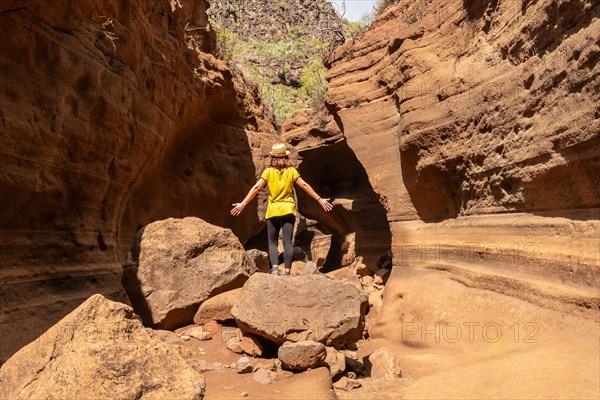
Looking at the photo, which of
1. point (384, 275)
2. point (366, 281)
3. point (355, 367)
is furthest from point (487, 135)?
point (384, 275)

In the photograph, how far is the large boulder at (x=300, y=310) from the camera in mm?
3383

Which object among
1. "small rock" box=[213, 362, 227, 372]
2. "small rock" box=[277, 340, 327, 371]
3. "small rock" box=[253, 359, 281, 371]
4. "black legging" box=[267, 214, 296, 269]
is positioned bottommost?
"small rock" box=[213, 362, 227, 372]

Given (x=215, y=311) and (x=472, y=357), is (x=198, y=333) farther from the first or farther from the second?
(x=472, y=357)

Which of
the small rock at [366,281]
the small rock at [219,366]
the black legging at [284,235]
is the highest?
the black legging at [284,235]

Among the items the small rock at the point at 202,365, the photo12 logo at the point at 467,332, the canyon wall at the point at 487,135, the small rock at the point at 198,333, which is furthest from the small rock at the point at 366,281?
the small rock at the point at 202,365

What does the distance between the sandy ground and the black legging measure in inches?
34.7

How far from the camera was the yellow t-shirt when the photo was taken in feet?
14.5

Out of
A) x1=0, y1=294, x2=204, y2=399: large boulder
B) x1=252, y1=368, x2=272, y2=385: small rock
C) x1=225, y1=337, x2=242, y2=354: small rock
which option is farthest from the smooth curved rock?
x1=0, y1=294, x2=204, y2=399: large boulder

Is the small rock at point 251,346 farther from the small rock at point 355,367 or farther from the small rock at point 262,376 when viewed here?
the small rock at point 355,367

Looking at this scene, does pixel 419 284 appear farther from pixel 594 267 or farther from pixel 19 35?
pixel 19 35

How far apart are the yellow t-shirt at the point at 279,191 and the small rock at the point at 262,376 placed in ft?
5.53

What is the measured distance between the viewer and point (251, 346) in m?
3.57

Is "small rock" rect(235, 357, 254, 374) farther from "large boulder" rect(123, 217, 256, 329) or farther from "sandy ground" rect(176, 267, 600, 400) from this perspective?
"large boulder" rect(123, 217, 256, 329)

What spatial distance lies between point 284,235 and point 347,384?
174 cm
